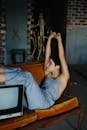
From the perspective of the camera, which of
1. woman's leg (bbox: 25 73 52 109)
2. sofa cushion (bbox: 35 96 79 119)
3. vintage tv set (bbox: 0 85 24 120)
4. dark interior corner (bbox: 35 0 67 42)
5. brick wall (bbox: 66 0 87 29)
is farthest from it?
dark interior corner (bbox: 35 0 67 42)

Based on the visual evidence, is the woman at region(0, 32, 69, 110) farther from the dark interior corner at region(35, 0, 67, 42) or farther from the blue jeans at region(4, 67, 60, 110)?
the dark interior corner at region(35, 0, 67, 42)

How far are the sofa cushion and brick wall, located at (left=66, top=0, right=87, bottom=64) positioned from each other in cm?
494

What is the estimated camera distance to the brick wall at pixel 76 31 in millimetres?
9695

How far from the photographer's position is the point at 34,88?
4191mm

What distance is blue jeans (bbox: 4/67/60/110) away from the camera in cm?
402

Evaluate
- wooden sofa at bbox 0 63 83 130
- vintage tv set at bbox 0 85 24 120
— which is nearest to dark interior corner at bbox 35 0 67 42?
wooden sofa at bbox 0 63 83 130

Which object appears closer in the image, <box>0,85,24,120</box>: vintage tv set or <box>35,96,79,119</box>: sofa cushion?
<box>0,85,24,120</box>: vintage tv set

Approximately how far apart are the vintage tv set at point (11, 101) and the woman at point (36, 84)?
0.31 ft

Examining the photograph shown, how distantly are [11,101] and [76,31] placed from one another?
603 cm

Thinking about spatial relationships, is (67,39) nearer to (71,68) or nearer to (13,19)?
(71,68)

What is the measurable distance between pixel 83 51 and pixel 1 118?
632 cm

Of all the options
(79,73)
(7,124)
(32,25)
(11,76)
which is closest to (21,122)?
(7,124)

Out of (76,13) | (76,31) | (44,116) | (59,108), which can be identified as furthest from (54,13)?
(44,116)

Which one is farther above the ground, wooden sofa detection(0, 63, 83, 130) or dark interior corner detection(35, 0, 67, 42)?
dark interior corner detection(35, 0, 67, 42)
